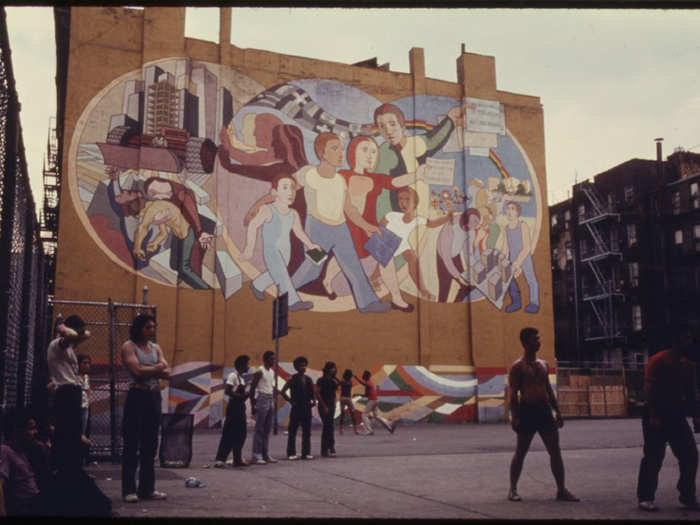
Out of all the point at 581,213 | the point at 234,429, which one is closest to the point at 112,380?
the point at 234,429

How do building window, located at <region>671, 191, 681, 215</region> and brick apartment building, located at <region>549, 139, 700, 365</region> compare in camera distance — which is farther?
building window, located at <region>671, 191, 681, 215</region>

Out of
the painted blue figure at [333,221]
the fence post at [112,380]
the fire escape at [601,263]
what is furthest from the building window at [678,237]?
the fence post at [112,380]

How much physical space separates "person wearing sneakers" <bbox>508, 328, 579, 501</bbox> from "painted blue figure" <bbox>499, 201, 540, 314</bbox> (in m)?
22.6

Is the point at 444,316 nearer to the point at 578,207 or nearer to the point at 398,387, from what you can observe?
the point at 398,387

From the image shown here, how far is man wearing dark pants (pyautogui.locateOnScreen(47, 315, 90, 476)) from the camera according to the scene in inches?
281

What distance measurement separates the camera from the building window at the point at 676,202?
178ft

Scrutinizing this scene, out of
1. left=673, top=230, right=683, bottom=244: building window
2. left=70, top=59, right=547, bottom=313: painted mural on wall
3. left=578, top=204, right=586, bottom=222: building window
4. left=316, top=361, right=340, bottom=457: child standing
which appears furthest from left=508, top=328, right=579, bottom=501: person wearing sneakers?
left=578, top=204, right=586, bottom=222: building window

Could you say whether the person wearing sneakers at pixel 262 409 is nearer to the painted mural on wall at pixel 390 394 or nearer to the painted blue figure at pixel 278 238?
the painted mural on wall at pixel 390 394

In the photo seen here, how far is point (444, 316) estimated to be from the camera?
2984 cm

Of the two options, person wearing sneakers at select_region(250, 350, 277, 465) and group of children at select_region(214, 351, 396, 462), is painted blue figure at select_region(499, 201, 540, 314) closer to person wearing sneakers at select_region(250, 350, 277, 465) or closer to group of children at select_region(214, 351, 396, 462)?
group of children at select_region(214, 351, 396, 462)

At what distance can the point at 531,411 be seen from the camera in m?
8.55

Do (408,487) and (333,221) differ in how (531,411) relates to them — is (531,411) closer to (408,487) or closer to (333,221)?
(408,487)

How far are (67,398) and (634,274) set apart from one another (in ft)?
174

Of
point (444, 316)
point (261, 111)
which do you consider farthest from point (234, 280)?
point (444, 316)
